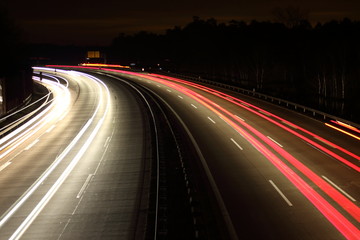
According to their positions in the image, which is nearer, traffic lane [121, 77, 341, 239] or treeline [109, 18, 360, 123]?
traffic lane [121, 77, 341, 239]

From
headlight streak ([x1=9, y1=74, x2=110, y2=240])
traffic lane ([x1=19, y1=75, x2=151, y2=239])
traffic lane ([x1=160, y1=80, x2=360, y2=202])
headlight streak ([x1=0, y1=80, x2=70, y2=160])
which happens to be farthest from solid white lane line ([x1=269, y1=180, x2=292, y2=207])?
headlight streak ([x1=0, y1=80, x2=70, y2=160])

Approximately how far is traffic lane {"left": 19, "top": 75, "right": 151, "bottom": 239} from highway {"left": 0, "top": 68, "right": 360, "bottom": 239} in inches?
1.6

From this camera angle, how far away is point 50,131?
31000mm

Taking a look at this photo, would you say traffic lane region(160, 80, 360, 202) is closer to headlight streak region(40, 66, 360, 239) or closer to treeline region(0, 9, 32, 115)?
headlight streak region(40, 66, 360, 239)

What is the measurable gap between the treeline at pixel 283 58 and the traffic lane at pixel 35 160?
72.4 feet

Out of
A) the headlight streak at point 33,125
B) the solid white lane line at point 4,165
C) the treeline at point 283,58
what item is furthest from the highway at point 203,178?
the treeline at point 283,58

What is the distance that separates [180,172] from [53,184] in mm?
6026

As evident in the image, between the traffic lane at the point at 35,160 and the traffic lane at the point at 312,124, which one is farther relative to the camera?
the traffic lane at the point at 312,124

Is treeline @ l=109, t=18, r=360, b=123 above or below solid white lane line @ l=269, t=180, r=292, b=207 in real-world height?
above

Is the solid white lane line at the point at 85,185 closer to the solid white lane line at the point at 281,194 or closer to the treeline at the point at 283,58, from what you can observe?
the solid white lane line at the point at 281,194

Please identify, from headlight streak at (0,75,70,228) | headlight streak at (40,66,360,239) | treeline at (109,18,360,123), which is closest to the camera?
headlight streak at (40,66,360,239)

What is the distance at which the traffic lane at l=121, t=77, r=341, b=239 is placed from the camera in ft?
42.9

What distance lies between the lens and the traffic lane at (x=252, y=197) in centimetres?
1307

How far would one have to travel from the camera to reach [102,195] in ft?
55.9
